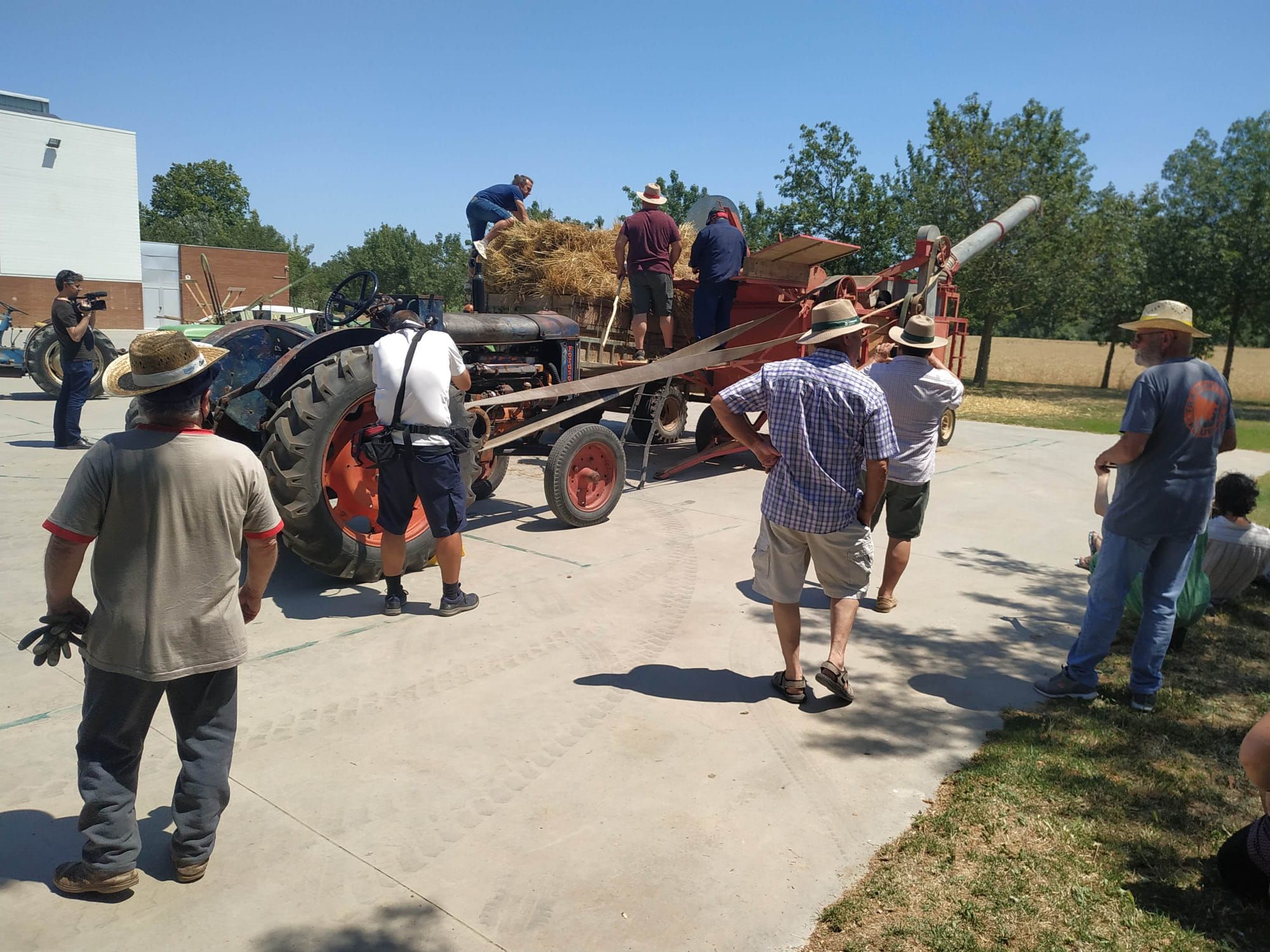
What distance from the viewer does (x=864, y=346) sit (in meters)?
9.03

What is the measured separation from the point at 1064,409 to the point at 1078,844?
64.7ft

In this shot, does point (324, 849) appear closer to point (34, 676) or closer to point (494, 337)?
point (34, 676)

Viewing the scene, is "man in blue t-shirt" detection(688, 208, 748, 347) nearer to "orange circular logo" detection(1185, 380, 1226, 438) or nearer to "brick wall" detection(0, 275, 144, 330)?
"orange circular logo" detection(1185, 380, 1226, 438)

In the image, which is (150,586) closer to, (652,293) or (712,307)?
(652,293)

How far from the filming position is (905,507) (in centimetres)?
521

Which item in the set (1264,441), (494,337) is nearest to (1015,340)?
(1264,441)

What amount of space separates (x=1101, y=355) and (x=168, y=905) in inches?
1886

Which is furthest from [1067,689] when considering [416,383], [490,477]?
[490,477]

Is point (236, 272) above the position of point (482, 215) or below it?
above

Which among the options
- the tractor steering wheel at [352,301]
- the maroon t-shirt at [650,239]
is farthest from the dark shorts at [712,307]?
the tractor steering wheel at [352,301]

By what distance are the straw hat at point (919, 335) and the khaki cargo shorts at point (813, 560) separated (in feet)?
5.22

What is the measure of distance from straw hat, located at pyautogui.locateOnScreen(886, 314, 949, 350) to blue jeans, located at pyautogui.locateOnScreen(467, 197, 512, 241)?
6280mm

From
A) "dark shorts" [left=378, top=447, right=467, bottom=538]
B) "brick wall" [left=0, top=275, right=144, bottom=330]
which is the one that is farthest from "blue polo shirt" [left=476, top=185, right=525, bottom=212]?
"brick wall" [left=0, top=275, right=144, bottom=330]

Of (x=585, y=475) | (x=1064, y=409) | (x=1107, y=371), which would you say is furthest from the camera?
(x=1107, y=371)
